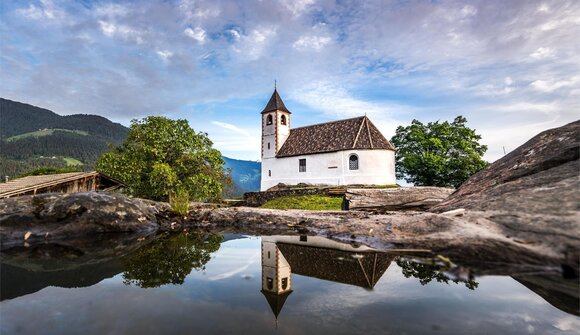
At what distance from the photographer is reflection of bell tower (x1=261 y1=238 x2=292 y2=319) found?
2.60 metres

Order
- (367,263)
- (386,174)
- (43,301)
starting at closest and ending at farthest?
1. (43,301)
2. (367,263)
3. (386,174)

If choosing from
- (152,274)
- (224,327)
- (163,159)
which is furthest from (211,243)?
(163,159)

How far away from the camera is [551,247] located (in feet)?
10.2

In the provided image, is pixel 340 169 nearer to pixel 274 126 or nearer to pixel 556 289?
pixel 274 126

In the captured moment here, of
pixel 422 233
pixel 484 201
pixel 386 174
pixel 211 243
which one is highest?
pixel 386 174

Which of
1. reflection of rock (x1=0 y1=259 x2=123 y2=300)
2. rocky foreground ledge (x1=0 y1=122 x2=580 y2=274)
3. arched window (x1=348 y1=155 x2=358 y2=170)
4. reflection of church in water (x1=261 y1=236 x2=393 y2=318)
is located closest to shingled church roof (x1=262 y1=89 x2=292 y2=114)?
arched window (x1=348 y1=155 x2=358 y2=170)

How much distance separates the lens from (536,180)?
4836mm

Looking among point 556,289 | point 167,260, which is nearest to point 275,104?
point 167,260

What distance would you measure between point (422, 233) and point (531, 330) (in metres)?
2.68

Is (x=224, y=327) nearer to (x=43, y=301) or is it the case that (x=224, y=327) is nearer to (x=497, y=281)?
(x=43, y=301)

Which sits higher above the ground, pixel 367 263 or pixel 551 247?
pixel 551 247

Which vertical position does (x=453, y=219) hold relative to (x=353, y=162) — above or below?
below

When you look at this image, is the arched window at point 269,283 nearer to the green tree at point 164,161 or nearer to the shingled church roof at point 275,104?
the green tree at point 164,161

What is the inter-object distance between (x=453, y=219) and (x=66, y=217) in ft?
24.8
